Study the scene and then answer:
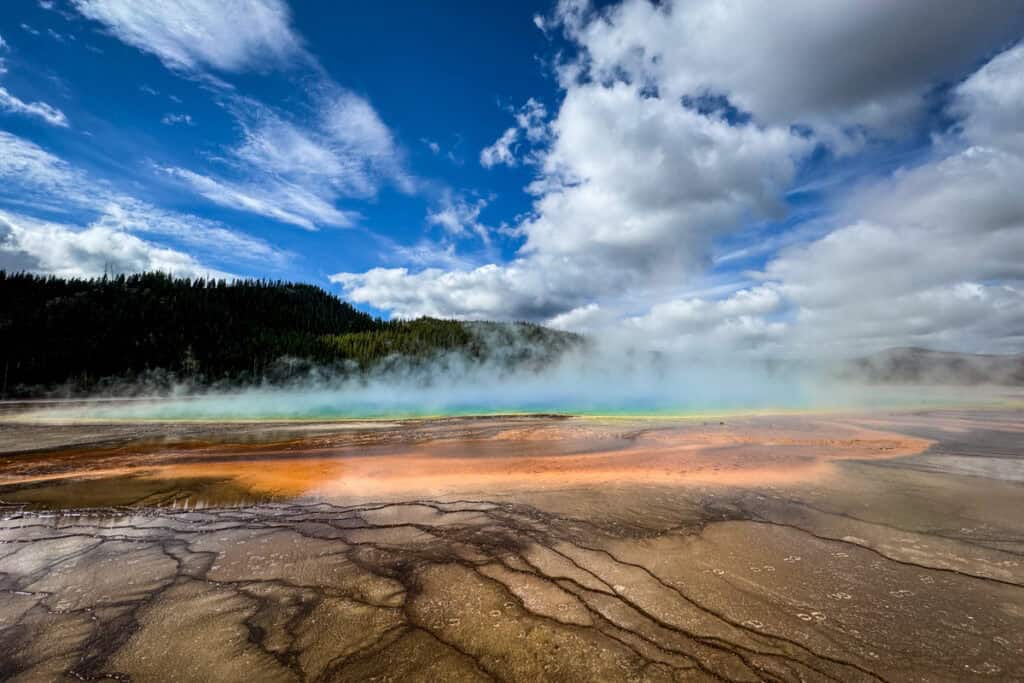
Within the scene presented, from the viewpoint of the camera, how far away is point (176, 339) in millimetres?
79438

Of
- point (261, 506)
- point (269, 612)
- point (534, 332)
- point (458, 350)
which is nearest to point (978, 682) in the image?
point (269, 612)

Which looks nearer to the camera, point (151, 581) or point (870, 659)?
point (870, 659)

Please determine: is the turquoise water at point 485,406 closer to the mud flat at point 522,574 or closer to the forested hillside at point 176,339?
the mud flat at point 522,574

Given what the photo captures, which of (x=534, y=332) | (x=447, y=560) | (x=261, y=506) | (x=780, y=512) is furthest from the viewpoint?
(x=534, y=332)

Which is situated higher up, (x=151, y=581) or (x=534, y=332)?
(x=534, y=332)

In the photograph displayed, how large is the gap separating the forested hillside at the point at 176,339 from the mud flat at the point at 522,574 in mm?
75775

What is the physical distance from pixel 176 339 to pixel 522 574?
97.5 meters

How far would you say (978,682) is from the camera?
2863 millimetres

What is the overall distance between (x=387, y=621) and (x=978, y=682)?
13.9ft

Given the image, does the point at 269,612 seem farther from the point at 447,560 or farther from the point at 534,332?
the point at 534,332

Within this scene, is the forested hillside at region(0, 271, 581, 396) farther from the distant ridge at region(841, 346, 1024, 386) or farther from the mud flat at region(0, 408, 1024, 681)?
the distant ridge at region(841, 346, 1024, 386)

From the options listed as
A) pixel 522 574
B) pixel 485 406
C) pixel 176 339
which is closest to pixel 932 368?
pixel 485 406

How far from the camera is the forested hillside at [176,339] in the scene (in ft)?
214

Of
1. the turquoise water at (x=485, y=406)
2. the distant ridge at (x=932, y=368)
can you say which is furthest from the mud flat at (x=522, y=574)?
the distant ridge at (x=932, y=368)
